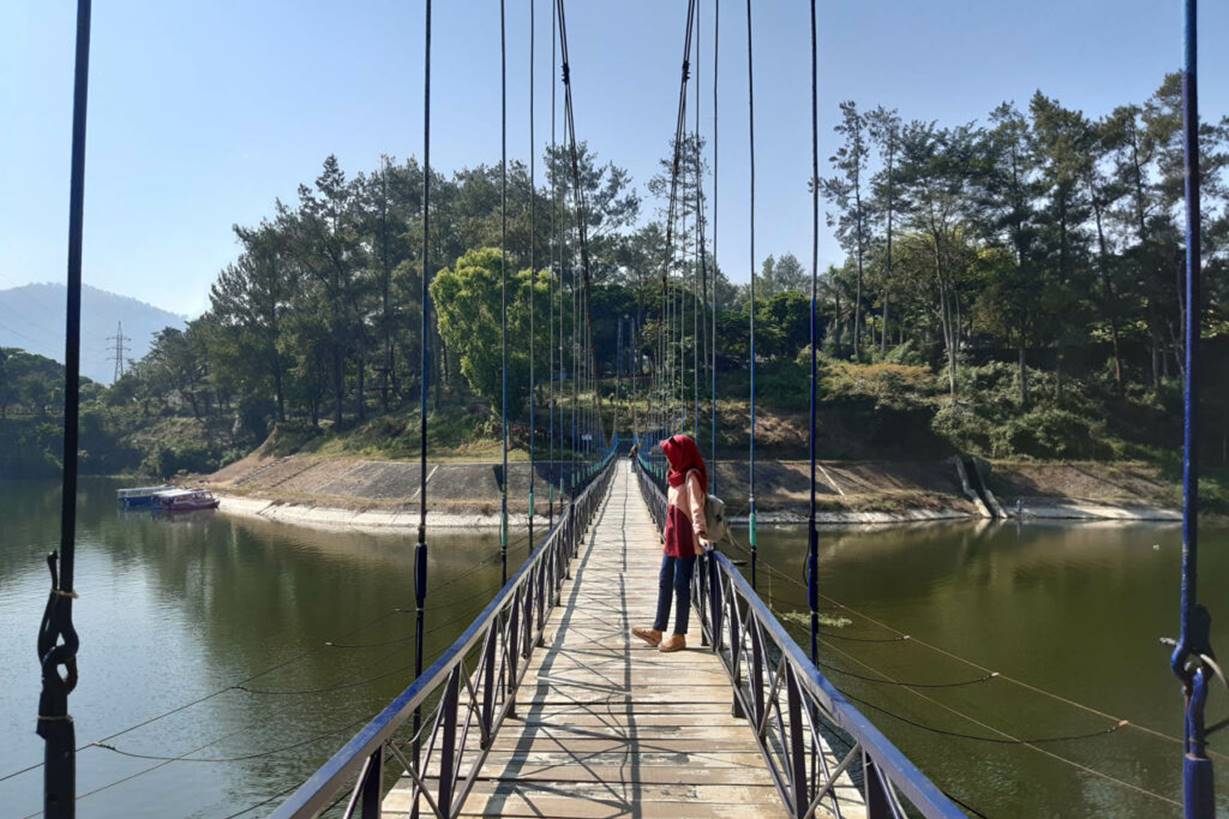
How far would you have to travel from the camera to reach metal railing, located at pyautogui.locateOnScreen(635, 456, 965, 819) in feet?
6.54

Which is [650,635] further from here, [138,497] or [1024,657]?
[138,497]

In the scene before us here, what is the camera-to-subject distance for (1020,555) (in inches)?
811

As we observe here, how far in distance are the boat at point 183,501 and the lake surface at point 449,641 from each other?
9429 mm

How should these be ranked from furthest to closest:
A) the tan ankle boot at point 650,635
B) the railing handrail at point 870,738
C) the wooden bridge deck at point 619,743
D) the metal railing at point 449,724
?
the tan ankle boot at point 650,635, the wooden bridge deck at point 619,743, the metal railing at point 449,724, the railing handrail at point 870,738

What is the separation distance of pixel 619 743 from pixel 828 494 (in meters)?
26.5

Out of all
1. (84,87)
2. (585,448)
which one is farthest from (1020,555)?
(84,87)

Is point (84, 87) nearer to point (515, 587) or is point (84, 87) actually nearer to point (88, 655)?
point (515, 587)

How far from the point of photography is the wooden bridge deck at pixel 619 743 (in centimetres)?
309

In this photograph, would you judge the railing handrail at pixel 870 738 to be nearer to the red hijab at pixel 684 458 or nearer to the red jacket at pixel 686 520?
the red jacket at pixel 686 520

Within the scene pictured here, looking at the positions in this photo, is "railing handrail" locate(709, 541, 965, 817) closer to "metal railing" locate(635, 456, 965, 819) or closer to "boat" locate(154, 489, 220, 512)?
"metal railing" locate(635, 456, 965, 819)

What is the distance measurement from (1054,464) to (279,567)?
28.3 m

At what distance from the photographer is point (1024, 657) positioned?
11367 mm

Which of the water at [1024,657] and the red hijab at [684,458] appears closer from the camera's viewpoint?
the red hijab at [684,458]

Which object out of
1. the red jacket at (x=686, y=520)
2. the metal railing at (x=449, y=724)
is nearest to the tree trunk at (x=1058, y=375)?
the metal railing at (x=449, y=724)
